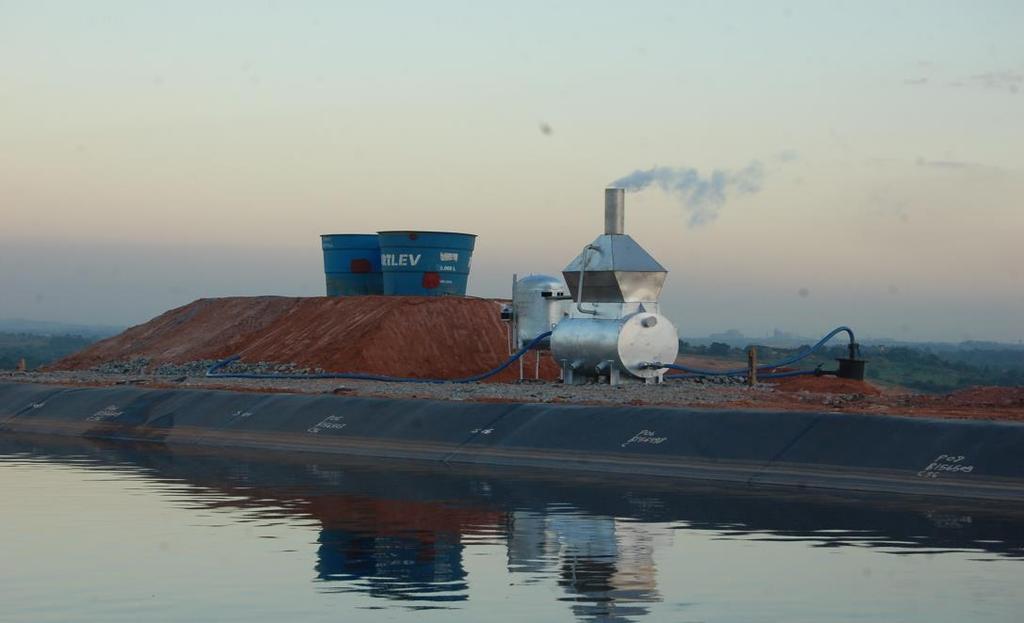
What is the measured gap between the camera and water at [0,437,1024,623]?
14867 millimetres

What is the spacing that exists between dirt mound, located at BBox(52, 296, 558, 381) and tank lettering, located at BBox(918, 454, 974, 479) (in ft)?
108

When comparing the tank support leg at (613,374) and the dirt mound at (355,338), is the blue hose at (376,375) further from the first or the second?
the tank support leg at (613,374)

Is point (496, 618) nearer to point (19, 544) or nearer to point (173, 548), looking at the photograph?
point (173, 548)

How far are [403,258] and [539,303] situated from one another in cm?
1887

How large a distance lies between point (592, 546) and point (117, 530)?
21.3ft

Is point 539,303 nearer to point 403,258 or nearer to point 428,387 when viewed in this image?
point 428,387

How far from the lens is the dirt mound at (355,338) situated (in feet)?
203

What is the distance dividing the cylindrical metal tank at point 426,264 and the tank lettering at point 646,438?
117 ft

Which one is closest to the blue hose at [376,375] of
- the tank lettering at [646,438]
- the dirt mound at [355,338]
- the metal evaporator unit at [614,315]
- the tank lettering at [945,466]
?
the dirt mound at [355,338]

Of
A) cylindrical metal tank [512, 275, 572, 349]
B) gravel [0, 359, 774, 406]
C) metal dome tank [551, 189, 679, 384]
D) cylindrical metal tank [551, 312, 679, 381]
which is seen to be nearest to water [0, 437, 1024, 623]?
gravel [0, 359, 774, 406]

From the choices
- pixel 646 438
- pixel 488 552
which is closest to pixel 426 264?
pixel 646 438

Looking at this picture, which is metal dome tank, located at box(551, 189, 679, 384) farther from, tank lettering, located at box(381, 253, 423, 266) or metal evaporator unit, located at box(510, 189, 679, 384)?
tank lettering, located at box(381, 253, 423, 266)

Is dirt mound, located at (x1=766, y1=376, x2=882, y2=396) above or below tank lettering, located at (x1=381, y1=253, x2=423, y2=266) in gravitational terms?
below

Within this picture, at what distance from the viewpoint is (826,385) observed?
47656 millimetres
